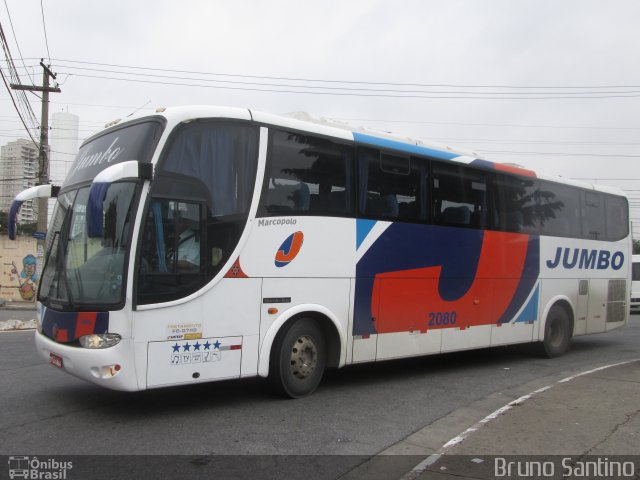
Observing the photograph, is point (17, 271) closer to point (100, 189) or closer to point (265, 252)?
point (265, 252)

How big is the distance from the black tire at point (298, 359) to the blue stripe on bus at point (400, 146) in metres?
2.62

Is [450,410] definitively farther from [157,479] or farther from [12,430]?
[12,430]

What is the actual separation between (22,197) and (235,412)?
142 inches

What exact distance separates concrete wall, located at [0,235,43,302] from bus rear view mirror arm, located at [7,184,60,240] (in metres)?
23.4

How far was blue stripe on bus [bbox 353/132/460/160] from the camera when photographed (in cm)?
788

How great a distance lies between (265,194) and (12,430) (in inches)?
138

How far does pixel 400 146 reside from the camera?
27.4 ft

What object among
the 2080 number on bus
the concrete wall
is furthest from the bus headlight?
the concrete wall

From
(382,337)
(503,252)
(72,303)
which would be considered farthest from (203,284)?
(503,252)

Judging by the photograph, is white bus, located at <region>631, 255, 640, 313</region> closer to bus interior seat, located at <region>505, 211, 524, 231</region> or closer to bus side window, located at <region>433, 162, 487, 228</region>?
bus interior seat, located at <region>505, 211, 524, 231</region>

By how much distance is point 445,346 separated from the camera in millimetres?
8914

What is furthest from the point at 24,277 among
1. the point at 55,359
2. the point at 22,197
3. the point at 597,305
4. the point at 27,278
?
the point at 597,305

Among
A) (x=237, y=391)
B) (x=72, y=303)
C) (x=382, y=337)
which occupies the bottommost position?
(x=237, y=391)

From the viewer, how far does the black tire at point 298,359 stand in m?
6.74
